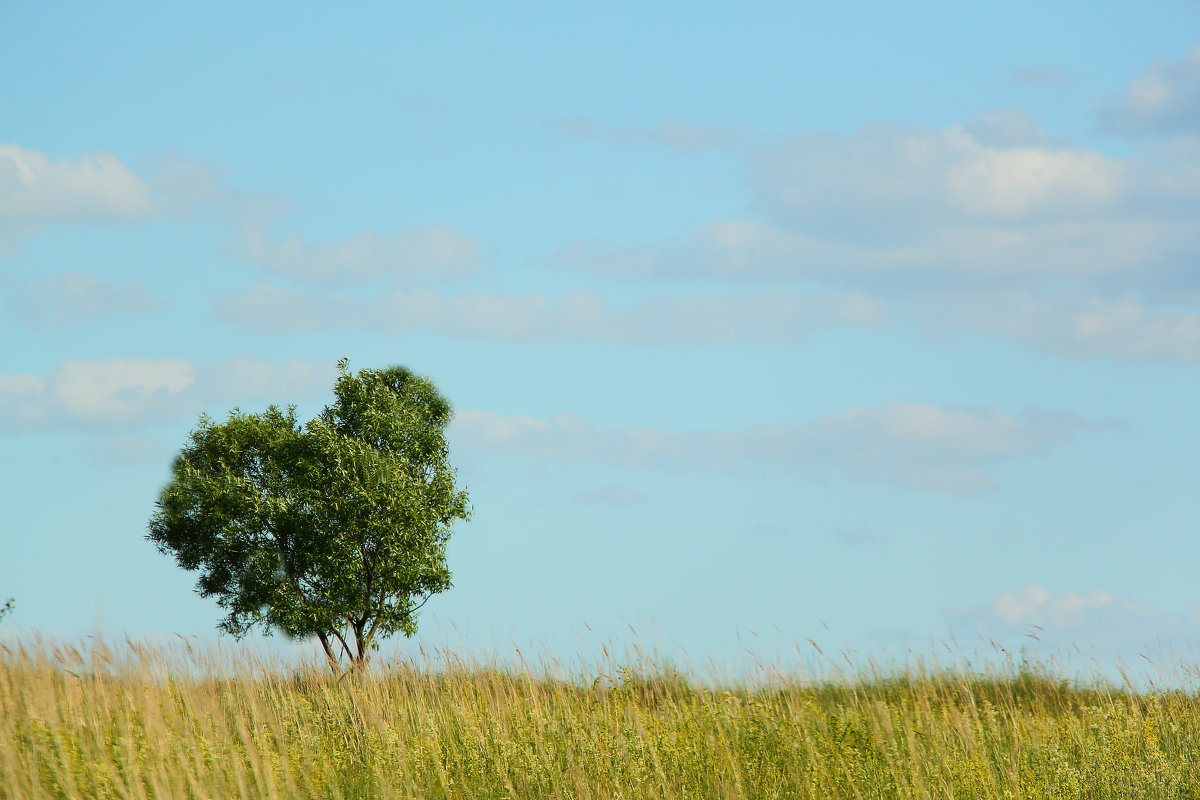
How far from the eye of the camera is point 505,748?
10.9m

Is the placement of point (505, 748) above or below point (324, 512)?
below

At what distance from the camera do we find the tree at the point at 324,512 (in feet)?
87.6

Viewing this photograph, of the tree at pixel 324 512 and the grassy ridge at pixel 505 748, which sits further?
the tree at pixel 324 512

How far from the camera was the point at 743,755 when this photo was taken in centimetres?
1095

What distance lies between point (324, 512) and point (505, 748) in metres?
16.9

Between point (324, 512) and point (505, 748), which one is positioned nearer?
point (505, 748)

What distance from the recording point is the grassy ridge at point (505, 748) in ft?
31.6

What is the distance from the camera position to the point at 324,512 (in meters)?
26.6

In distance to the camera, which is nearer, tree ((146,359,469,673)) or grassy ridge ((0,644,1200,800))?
grassy ridge ((0,644,1200,800))

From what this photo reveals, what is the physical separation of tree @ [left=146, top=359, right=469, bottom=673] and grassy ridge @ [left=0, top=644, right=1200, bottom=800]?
12.1 meters

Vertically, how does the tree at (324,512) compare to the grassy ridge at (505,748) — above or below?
above

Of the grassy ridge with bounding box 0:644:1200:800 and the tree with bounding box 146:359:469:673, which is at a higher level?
the tree with bounding box 146:359:469:673

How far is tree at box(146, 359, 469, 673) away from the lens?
26688mm

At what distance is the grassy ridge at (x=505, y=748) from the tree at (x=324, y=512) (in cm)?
1207
